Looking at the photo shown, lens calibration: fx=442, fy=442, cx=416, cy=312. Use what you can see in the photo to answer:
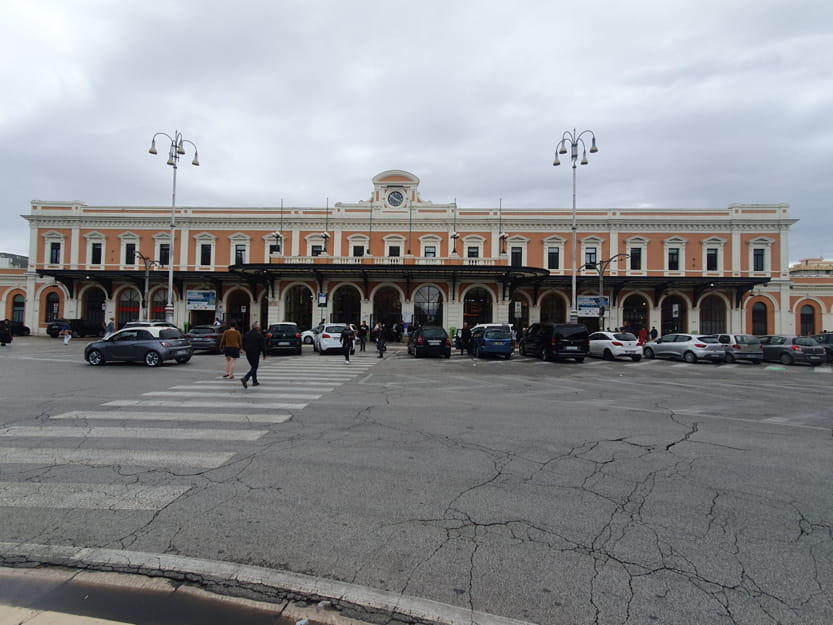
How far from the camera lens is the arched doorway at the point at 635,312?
37.6 metres

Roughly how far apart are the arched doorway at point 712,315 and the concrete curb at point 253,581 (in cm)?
4183

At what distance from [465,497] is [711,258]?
4311 centimetres

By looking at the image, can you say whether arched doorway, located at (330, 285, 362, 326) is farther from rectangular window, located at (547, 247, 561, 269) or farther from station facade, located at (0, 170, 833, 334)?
rectangular window, located at (547, 247, 561, 269)

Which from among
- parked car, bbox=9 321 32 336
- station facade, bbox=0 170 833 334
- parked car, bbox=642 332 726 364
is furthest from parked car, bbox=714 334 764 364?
parked car, bbox=9 321 32 336

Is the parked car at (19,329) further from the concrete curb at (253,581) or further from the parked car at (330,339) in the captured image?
the concrete curb at (253,581)

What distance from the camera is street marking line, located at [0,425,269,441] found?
6488 millimetres

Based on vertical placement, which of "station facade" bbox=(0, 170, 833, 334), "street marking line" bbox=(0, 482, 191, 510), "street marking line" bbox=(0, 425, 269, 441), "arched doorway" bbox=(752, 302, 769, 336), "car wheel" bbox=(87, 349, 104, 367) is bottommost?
"street marking line" bbox=(0, 482, 191, 510)

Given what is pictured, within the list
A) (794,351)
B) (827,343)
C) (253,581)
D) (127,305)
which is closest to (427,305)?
(794,351)

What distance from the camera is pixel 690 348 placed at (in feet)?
74.1

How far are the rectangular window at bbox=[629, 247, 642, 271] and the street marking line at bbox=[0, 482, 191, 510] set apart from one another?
135 feet

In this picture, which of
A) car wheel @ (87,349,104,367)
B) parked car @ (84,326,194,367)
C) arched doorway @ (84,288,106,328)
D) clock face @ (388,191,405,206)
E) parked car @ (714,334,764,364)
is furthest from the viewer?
clock face @ (388,191,405,206)

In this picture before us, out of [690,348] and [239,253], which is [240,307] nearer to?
[239,253]

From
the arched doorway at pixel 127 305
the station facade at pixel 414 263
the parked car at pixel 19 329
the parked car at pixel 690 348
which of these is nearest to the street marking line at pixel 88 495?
the parked car at pixel 690 348

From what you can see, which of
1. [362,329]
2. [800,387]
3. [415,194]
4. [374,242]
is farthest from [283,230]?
[800,387]
